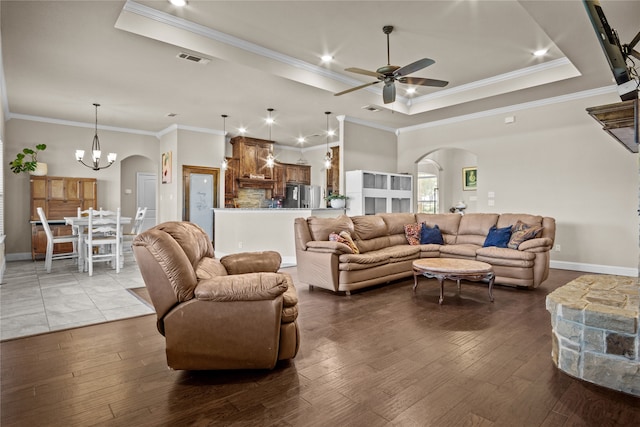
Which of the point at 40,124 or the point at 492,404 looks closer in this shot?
the point at 492,404

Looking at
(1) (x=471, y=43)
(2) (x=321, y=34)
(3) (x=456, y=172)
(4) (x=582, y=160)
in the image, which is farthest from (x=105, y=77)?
(3) (x=456, y=172)

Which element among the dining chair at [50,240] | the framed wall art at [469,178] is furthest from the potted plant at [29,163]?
the framed wall art at [469,178]

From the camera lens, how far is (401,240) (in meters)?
5.64

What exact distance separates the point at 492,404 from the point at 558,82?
199 inches

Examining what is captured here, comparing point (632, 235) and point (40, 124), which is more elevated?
point (40, 124)

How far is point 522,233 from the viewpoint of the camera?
4789 millimetres

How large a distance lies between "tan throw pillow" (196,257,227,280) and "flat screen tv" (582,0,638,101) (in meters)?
2.73

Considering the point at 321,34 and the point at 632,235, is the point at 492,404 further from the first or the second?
the point at 632,235

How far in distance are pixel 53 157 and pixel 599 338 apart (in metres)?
9.23

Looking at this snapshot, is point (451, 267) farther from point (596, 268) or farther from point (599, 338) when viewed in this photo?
point (596, 268)

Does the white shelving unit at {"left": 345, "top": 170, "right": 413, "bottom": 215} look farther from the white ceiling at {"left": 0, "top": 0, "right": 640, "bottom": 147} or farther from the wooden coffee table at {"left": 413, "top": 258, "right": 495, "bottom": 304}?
the wooden coffee table at {"left": 413, "top": 258, "right": 495, "bottom": 304}

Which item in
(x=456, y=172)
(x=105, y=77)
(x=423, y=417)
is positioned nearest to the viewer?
(x=423, y=417)

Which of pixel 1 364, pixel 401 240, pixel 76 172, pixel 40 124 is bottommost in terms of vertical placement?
pixel 1 364

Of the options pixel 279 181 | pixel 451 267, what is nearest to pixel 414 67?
pixel 451 267
